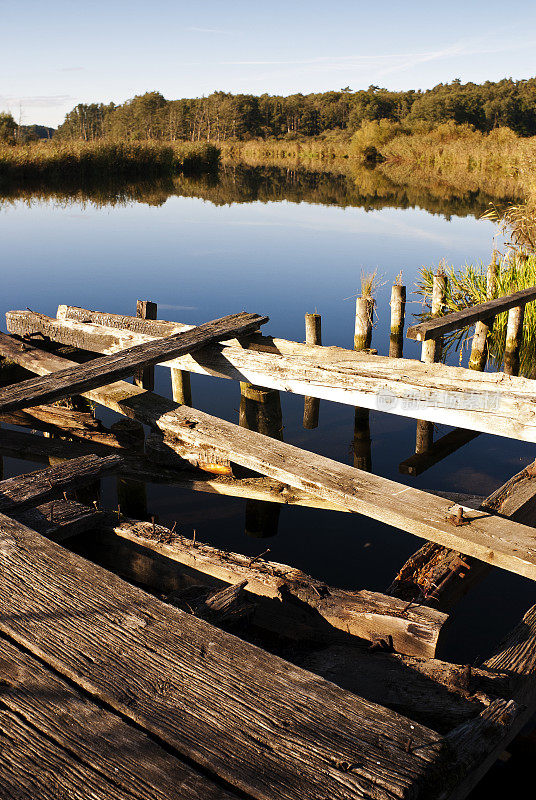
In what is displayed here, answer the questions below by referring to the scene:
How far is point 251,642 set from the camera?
2.97 metres

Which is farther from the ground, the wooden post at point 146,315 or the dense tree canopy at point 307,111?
the dense tree canopy at point 307,111

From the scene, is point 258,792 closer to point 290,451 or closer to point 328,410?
point 290,451

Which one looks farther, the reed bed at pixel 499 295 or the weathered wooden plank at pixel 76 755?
the reed bed at pixel 499 295

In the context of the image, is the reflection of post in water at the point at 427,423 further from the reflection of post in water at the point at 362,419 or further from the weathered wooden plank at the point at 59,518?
the weathered wooden plank at the point at 59,518

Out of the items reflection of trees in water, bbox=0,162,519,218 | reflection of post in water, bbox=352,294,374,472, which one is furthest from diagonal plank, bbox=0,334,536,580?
reflection of trees in water, bbox=0,162,519,218

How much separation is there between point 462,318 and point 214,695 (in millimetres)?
6996

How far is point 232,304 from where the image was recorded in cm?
1625

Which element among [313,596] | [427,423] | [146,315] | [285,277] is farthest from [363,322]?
[285,277]

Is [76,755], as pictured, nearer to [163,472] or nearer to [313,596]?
[313,596]

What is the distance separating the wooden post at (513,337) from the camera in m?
10.5

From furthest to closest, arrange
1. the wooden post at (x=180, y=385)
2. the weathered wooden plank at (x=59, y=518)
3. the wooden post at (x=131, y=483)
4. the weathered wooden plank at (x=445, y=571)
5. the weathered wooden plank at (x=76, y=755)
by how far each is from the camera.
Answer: the wooden post at (x=180, y=385) → the wooden post at (x=131, y=483) → the weathered wooden plank at (x=445, y=571) → the weathered wooden plank at (x=59, y=518) → the weathered wooden plank at (x=76, y=755)

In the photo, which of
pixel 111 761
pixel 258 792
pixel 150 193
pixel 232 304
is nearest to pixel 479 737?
pixel 258 792

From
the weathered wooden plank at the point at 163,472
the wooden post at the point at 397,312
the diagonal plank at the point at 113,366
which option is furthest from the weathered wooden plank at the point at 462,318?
the weathered wooden plank at the point at 163,472

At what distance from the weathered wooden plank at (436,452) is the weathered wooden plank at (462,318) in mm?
1716
